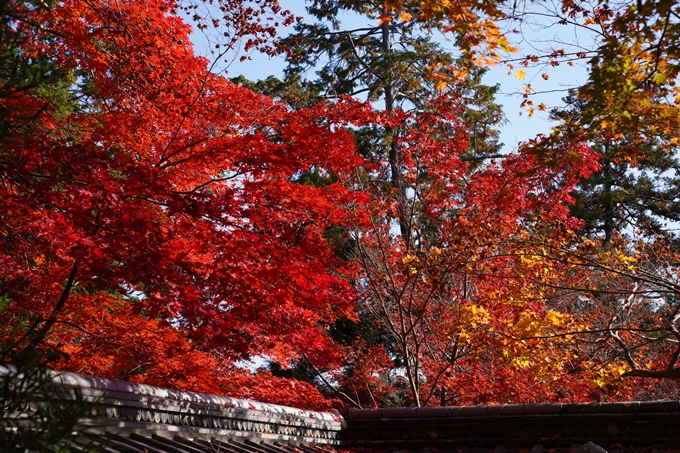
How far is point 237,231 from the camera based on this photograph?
26.9 ft

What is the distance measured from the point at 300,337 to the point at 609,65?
5332 mm

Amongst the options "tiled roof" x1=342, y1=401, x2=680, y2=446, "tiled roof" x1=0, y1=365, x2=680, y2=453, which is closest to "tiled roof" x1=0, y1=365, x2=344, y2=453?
"tiled roof" x1=0, y1=365, x2=680, y2=453

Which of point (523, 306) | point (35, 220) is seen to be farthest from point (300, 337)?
point (523, 306)

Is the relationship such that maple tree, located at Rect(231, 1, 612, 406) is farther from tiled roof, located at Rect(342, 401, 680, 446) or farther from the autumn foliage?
tiled roof, located at Rect(342, 401, 680, 446)

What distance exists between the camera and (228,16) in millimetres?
9469

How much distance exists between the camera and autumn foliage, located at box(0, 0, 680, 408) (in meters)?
6.86

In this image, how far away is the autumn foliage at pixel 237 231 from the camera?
6855 millimetres

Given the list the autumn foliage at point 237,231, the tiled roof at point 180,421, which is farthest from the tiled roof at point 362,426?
the autumn foliage at point 237,231

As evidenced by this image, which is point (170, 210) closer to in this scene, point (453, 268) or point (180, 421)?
point (180, 421)

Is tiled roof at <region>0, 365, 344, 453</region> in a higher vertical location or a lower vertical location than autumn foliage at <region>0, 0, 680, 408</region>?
lower

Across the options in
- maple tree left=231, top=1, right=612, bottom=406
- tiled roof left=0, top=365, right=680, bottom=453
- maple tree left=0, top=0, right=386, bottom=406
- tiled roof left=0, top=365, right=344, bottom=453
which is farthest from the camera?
maple tree left=231, top=1, right=612, bottom=406

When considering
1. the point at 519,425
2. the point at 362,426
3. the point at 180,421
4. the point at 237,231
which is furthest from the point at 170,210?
the point at 519,425

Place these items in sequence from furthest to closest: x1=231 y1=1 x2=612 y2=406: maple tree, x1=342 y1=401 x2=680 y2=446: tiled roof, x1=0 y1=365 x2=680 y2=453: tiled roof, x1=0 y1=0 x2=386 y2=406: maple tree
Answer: x1=231 y1=1 x2=612 y2=406: maple tree < x1=0 y1=0 x2=386 y2=406: maple tree < x1=342 y1=401 x2=680 y2=446: tiled roof < x1=0 y1=365 x2=680 y2=453: tiled roof

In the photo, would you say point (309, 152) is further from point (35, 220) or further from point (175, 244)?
point (35, 220)
